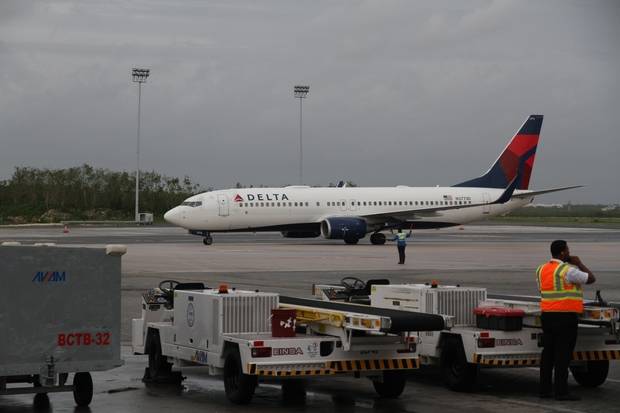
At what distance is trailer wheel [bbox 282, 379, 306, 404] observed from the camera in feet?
43.2

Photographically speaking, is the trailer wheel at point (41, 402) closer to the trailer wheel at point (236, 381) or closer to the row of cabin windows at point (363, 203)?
the trailer wheel at point (236, 381)

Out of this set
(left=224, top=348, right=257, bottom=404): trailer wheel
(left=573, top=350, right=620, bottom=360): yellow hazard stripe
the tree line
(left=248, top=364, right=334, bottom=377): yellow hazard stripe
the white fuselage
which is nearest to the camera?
(left=248, top=364, right=334, bottom=377): yellow hazard stripe

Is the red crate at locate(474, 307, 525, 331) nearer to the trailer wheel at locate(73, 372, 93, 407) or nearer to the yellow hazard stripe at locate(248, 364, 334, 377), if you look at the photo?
the yellow hazard stripe at locate(248, 364, 334, 377)

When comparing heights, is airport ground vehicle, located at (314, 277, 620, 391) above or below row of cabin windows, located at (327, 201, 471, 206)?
below

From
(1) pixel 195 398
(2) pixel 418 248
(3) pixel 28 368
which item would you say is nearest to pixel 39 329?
(3) pixel 28 368

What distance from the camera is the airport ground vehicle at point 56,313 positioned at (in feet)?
37.8

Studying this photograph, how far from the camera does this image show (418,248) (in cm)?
5338

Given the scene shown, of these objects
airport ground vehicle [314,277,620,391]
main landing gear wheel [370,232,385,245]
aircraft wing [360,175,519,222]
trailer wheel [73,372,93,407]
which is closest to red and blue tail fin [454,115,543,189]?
aircraft wing [360,175,519,222]

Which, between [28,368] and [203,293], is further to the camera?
[203,293]

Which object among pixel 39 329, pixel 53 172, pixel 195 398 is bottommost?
pixel 195 398

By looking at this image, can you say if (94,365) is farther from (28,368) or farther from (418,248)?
(418,248)

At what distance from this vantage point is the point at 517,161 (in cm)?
6712

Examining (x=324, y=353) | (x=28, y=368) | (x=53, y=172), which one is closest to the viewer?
(x=28, y=368)

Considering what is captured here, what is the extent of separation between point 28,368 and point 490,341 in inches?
217
